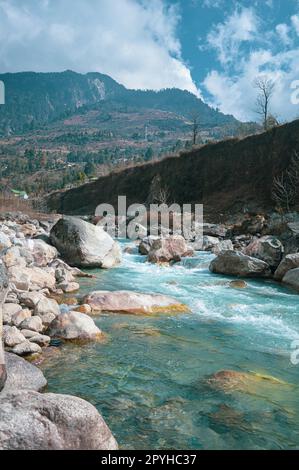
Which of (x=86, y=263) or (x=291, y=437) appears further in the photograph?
(x=86, y=263)

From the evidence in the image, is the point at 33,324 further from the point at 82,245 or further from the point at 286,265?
the point at 286,265

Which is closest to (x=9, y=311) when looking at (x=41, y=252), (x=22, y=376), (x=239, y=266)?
(x=22, y=376)

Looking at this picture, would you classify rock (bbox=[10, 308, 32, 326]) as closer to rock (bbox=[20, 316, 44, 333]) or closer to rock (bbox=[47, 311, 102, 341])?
rock (bbox=[20, 316, 44, 333])

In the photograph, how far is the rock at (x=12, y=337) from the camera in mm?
8014

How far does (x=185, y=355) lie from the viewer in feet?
27.4

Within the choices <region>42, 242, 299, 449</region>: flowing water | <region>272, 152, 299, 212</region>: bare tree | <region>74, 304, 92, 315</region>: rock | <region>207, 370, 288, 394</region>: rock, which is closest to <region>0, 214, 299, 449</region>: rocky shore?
<region>74, 304, 92, 315</region>: rock

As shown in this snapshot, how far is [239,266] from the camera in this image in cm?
1692

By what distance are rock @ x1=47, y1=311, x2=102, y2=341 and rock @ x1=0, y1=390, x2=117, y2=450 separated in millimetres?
3811

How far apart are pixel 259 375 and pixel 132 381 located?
2.16 m

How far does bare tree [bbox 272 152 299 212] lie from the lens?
117 feet

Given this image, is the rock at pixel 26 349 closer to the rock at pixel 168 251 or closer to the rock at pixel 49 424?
the rock at pixel 49 424

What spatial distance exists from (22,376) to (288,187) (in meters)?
34.7

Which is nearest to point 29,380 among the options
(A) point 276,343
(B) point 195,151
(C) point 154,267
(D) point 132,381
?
(D) point 132,381
